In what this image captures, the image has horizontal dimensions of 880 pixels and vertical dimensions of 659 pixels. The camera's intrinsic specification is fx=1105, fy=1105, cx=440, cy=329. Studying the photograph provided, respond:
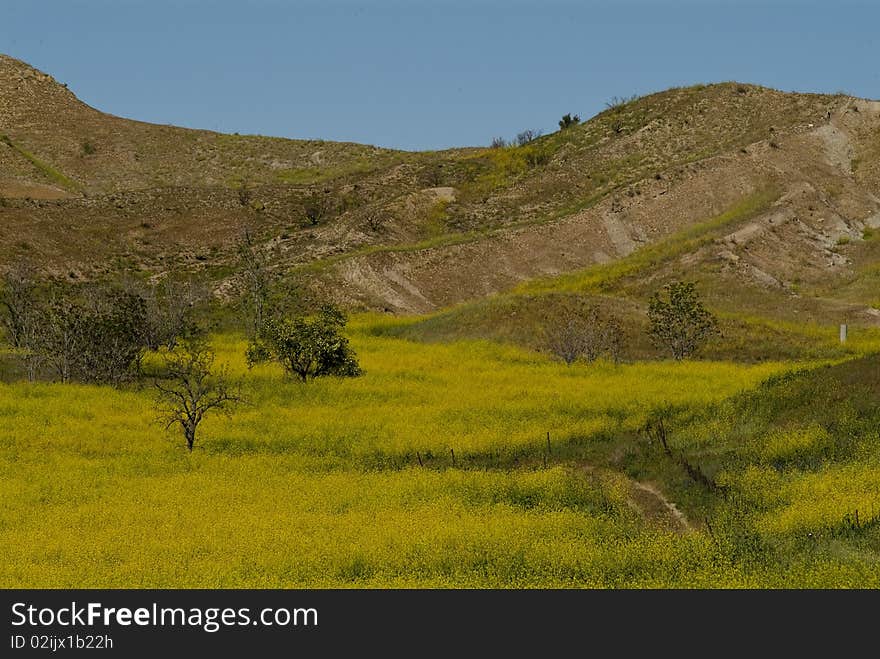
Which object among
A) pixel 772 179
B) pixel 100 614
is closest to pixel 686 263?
pixel 772 179

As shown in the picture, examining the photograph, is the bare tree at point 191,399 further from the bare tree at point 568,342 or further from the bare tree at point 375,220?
the bare tree at point 375,220

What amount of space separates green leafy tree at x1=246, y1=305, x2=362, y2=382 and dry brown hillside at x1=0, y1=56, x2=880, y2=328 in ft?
85.8

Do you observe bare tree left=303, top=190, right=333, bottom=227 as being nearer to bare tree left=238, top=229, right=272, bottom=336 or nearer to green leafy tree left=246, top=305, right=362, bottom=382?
bare tree left=238, top=229, right=272, bottom=336

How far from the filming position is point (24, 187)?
4040 inches

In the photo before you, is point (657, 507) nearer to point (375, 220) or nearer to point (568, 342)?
point (568, 342)

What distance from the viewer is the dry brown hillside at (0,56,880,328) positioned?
2916 inches

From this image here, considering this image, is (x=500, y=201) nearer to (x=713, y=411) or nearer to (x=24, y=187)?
(x=24, y=187)

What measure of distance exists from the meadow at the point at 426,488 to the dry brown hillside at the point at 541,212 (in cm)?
2879

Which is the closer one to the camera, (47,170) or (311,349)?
(311,349)

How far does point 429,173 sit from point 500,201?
458 inches

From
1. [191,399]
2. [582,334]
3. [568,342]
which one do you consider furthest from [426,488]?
[582,334]

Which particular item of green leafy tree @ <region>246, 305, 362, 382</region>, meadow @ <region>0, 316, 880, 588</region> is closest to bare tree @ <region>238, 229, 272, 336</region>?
green leafy tree @ <region>246, 305, 362, 382</region>

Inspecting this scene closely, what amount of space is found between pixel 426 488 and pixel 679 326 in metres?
28.6

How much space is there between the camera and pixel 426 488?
27.8 metres
